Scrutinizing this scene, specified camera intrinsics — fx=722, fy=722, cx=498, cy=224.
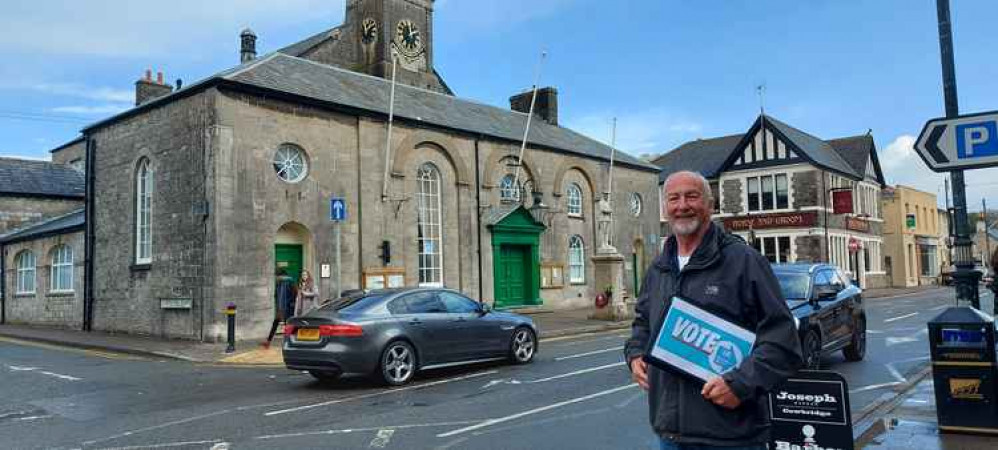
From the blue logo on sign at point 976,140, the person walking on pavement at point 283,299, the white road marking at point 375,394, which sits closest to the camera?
the blue logo on sign at point 976,140

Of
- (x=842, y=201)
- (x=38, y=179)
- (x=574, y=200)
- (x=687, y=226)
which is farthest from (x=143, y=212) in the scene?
(x=842, y=201)

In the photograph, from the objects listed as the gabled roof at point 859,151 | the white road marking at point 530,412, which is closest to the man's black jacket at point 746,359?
the white road marking at point 530,412

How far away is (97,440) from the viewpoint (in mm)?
7395

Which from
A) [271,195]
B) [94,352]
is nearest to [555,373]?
[271,195]

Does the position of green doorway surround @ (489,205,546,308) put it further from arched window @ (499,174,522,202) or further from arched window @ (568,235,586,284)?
arched window @ (568,235,586,284)

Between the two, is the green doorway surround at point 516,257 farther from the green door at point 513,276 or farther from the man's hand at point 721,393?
the man's hand at point 721,393

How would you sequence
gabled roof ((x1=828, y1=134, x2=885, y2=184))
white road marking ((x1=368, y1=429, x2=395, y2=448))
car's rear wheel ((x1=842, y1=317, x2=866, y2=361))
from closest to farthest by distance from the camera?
white road marking ((x1=368, y1=429, x2=395, y2=448)) → car's rear wheel ((x1=842, y1=317, x2=866, y2=361)) → gabled roof ((x1=828, y1=134, x2=885, y2=184))

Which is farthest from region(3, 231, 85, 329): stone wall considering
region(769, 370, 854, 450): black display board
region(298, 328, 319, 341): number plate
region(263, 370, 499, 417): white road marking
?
region(769, 370, 854, 450): black display board

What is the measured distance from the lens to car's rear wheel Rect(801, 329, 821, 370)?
30.9ft

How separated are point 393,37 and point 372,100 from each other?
1562 cm

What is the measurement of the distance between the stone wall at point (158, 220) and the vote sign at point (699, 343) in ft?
52.6

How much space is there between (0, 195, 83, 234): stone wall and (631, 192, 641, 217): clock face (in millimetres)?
23958

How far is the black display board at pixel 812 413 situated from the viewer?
14.2 feet

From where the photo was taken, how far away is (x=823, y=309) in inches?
403
